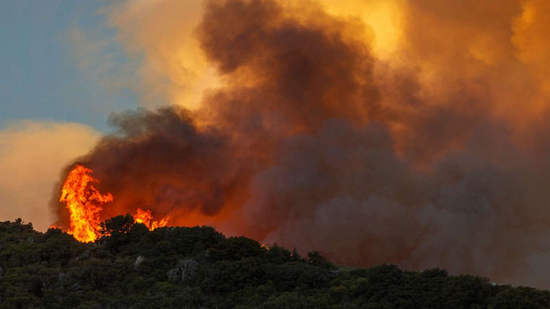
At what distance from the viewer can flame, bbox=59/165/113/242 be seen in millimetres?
92062

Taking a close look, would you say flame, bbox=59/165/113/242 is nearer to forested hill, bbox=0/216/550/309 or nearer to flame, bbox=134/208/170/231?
flame, bbox=134/208/170/231

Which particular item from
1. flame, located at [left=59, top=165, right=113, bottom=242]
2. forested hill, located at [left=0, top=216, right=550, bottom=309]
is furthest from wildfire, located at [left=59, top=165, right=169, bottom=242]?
forested hill, located at [left=0, top=216, right=550, bottom=309]

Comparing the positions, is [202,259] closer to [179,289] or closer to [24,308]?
[179,289]

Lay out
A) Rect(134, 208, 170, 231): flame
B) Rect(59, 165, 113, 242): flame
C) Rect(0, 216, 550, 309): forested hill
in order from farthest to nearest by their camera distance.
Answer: Rect(134, 208, 170, 231): flame, Rect(59, 165, 113, 242): flame, Rect(0, 216, 550, 309): forested hill

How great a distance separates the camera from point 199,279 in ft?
213

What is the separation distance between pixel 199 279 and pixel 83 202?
34.7 m

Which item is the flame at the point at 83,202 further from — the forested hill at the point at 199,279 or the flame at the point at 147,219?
the forested hill at the point at 199,279

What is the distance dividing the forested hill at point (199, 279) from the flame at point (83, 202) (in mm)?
14967

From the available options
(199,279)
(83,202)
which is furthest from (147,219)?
(199,279)

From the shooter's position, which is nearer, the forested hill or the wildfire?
the forested hill

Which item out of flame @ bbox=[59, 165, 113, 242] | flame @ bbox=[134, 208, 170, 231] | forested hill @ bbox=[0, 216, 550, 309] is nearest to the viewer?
forested hill @ bbox=[0, 216, 550, 309]

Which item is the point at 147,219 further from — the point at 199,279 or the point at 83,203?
the point at 199,279

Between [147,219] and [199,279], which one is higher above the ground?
[147,219]

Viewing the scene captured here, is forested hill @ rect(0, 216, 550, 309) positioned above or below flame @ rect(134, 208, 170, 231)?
below
